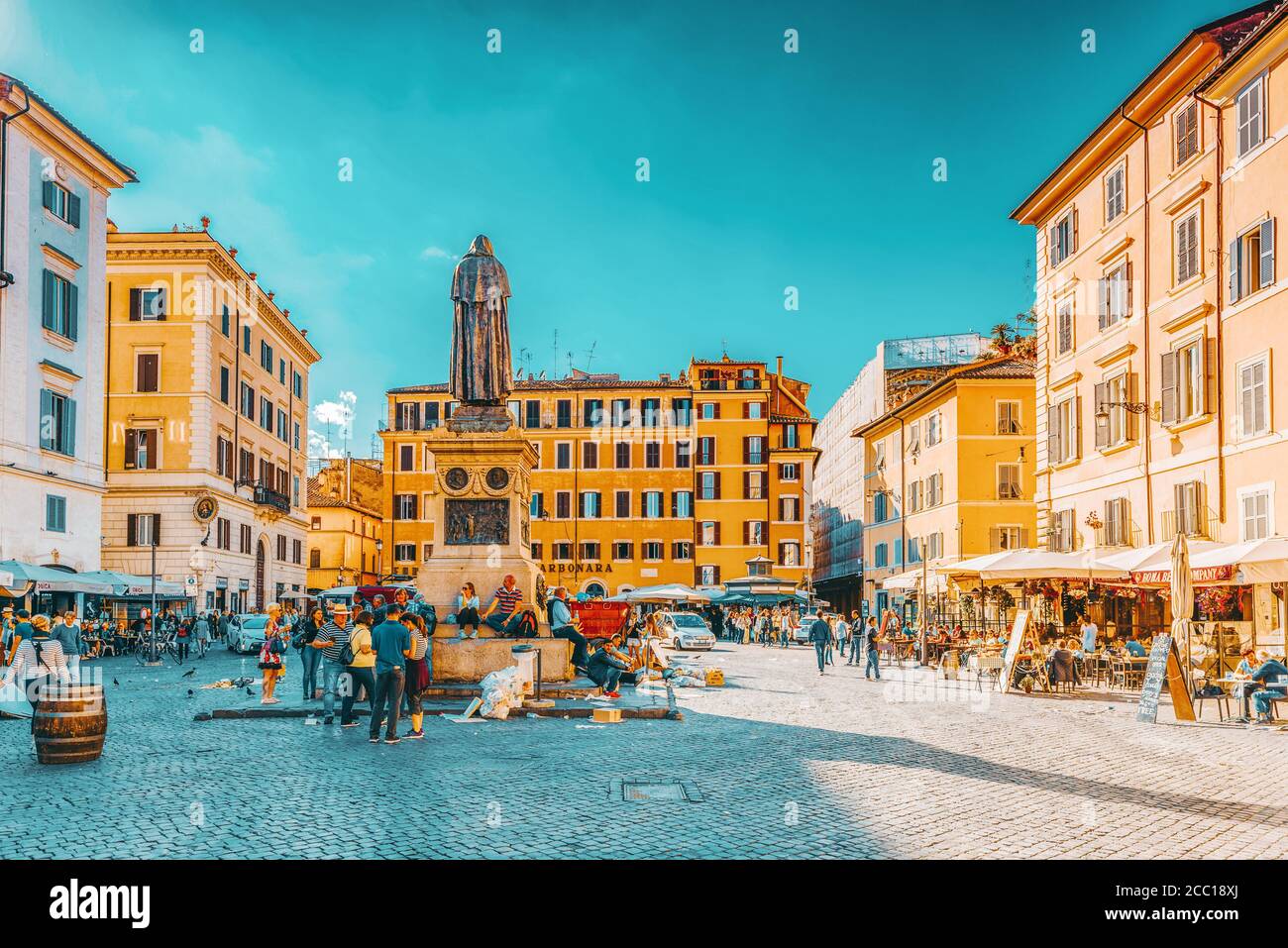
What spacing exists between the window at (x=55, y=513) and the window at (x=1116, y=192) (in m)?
30.3

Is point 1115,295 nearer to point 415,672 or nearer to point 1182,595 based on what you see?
point 1182,595

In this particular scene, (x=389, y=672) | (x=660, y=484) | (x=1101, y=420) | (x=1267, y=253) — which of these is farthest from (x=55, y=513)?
(x=660, y=484)

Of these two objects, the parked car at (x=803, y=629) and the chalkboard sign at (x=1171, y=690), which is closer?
the chalkboard sign at (x=1171, y=690)

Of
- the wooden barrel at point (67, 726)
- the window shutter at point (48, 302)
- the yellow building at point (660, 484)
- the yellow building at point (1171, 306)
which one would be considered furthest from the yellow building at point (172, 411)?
the wooden barrel at point (67, 726)

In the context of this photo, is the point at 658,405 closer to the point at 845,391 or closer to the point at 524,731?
the point at 845,391

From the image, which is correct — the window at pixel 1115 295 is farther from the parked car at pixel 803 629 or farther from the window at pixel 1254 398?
the parked car at pixel 803 629

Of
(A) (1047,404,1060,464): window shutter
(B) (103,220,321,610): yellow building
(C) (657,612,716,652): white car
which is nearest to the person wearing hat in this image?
(A) (1047,404,1060,464): window shutter

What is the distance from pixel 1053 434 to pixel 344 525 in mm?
51452

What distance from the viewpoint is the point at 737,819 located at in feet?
28.9

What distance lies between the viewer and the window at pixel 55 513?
1379 inches

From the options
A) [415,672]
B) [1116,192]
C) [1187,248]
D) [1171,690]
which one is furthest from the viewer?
[1116,192]

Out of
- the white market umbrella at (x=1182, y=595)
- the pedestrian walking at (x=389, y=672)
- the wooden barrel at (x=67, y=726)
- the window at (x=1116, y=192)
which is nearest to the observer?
the wooden barrel at (x=67, y=726)

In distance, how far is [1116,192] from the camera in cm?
2950

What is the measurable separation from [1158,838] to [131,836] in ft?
23.0
